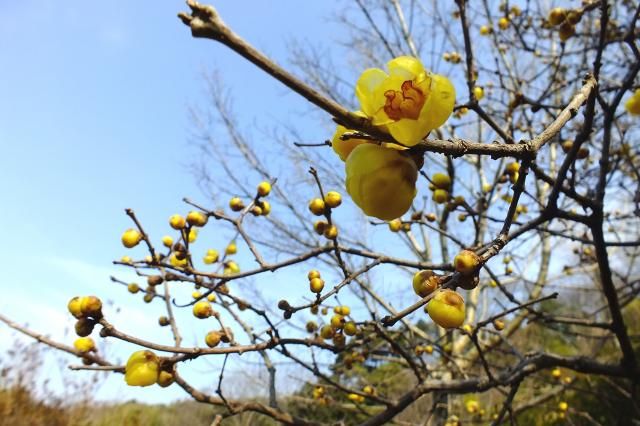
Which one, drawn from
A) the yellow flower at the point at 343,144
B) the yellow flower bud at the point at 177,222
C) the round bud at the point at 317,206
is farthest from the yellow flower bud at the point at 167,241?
the yellow flower at the point at 343,144

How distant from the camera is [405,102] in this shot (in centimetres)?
71

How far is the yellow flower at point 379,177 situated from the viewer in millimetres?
726

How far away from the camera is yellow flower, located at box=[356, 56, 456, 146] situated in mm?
666

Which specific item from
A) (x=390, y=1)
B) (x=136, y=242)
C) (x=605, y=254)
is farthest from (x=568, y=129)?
(x=136, y=242)

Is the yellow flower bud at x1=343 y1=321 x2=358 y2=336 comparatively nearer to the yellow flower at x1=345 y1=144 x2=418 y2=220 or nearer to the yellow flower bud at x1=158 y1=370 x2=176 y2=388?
the yellow flower bud at x1=158 y1=370 x2=176 y2=388

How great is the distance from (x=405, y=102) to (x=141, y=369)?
3.51 feet

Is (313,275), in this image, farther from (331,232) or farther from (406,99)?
(406,99)

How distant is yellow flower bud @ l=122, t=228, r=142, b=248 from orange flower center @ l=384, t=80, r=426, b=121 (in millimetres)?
1668

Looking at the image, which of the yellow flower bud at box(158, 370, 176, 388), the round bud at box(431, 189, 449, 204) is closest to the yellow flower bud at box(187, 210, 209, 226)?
the yellow flower bud at box(158, 370, 176, 388)

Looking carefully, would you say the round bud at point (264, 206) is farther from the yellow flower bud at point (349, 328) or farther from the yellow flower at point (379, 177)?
the yellow flower at point (379, 177)

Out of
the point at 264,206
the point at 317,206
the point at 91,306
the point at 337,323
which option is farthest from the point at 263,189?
the point at 91,306

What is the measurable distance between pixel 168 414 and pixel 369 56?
1501cm

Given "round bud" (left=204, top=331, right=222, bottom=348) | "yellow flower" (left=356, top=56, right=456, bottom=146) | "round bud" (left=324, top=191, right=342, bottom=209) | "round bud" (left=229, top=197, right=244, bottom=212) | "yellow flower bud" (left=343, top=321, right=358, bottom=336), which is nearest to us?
"yellow flower" (left=356, top=56, right=456, bottom=146)

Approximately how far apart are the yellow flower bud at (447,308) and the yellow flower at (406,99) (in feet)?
0.91
